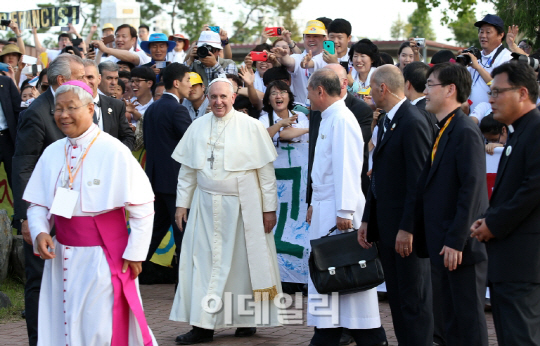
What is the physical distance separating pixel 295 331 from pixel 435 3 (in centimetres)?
1969

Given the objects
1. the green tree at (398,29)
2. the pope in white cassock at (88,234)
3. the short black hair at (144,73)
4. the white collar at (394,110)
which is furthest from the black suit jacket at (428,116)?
the green tree at (398,29)

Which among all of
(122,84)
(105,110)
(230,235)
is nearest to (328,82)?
(230,235)

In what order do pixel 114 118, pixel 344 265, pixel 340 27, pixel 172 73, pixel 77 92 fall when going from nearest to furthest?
pixel 77 92
pixel 344 265
pixel 114 118
pixel 172 73
pixel 340 27

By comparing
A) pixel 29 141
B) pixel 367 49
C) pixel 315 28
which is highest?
pixel 315 28

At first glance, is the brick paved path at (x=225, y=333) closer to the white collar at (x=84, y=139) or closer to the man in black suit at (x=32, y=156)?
the man in black suit at (x=32, y=156)

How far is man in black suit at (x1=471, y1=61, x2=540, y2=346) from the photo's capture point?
13.7 feet

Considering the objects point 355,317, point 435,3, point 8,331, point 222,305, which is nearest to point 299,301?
point 222,305

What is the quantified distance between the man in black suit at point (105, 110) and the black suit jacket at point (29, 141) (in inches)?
20.5

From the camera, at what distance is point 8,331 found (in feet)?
22.8

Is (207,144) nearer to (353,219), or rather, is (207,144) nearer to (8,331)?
(353,219)

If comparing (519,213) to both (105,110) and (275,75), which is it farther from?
(275,75)

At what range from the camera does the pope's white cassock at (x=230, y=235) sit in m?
6.53

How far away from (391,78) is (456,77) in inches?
35.0

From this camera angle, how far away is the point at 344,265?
5750mm
